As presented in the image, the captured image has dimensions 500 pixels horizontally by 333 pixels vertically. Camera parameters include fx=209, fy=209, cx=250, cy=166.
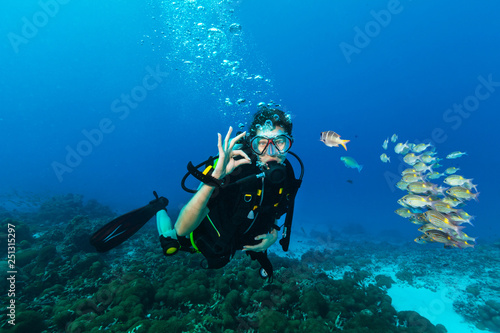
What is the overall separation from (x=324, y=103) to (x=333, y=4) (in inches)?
2340

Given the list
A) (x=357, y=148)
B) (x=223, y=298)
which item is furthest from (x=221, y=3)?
(x=357, y=148)

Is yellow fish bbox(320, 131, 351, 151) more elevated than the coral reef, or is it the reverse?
yellow fish bbox(320, 131, 351, 151)

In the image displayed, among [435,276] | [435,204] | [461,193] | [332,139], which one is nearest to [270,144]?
[332,139]

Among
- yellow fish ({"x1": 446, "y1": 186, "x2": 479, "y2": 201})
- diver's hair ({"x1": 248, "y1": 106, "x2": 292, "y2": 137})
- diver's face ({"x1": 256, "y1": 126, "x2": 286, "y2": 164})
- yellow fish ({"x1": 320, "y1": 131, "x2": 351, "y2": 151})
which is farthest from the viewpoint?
yellow fish ({"x1": 446, "y1": 186, "x2": 479, "y2": 201})

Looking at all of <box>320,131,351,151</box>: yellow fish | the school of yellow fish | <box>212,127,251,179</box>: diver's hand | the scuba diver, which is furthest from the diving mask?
the school of yellow fish

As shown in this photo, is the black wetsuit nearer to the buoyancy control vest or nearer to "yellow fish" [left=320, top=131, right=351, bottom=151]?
the buoyancy control vest

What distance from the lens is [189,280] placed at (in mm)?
5621

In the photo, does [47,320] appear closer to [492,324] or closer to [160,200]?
[160,200]

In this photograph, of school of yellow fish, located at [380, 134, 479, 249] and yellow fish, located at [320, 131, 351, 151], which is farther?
school of yellow fish, located at [380, 134, 479, 249]

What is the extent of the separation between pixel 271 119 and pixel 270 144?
1.74 ft

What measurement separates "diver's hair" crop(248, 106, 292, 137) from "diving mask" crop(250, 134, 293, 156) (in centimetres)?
25

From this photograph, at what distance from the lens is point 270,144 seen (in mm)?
3279

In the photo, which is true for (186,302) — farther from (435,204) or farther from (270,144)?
(435,204)

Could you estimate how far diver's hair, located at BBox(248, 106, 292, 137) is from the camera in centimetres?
355
